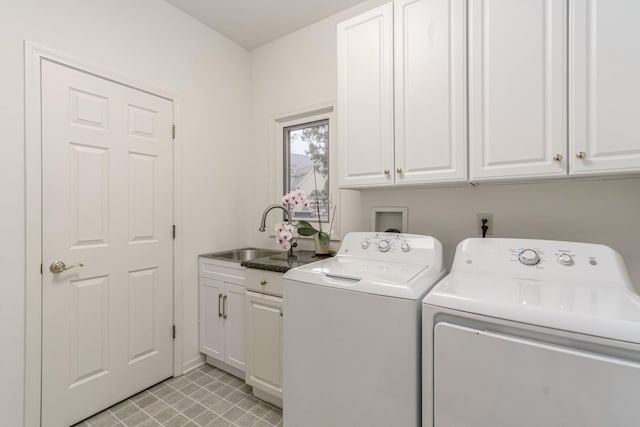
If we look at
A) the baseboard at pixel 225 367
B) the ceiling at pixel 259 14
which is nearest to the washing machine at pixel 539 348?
the baseboard at pixel 225 367

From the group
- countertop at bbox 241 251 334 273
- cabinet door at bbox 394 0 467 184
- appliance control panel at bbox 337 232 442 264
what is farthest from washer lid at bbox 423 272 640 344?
countertop at bbox 241 251 334 273

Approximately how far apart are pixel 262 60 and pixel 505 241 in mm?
2570

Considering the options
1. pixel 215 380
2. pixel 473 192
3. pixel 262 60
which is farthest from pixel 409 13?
pixel 215 380

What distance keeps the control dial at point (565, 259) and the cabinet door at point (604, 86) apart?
1.16 ft

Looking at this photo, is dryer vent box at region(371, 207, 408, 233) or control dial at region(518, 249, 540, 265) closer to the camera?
control dial at region(518, 249, 540, 265)

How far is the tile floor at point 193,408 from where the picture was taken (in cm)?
171

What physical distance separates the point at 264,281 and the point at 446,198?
1.26 meters

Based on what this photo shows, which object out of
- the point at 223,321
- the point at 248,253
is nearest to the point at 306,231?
the point at 248,253

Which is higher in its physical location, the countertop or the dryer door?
the countertop

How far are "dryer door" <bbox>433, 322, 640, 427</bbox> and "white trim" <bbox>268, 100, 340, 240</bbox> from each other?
1.37m

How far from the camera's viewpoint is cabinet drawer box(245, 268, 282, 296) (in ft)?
5.84

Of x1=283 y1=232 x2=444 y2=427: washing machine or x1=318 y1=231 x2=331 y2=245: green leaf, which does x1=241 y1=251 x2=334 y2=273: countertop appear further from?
x1=283 y1=232 x2=444 y2=427: washing machine

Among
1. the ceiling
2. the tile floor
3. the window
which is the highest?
the ceiling

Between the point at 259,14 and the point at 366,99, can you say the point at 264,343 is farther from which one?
the point at 259,14
